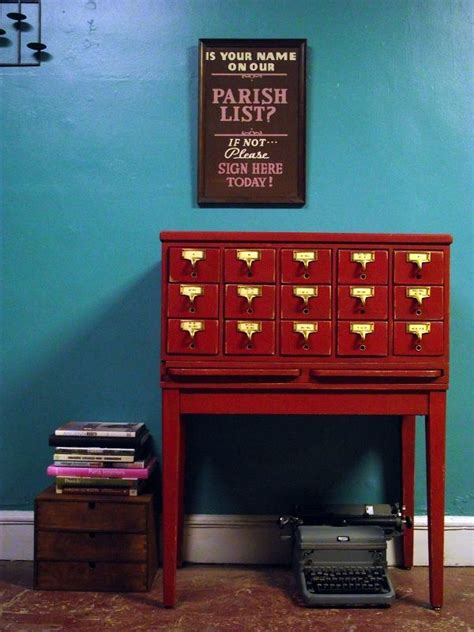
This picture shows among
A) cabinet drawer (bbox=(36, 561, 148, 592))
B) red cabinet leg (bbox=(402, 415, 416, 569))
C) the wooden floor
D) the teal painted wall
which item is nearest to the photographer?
the wooden floor

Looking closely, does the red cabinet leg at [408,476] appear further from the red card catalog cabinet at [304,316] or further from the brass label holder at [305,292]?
the brass label holder at [305,292]

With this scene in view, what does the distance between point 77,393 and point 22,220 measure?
2.61 feet

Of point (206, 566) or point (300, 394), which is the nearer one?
point (300, 394)

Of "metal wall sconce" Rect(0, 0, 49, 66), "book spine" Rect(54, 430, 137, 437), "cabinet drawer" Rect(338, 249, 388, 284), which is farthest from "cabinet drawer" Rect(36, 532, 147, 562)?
"metal wall sconce" Rect(0, 0, 49, 66)

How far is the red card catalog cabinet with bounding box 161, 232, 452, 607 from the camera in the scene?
234 cm

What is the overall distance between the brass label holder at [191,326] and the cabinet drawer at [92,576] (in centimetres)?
94

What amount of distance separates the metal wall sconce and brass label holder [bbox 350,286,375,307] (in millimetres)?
1744

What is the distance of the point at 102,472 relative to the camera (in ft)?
8.59

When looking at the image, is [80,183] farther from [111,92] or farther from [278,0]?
[278,0]

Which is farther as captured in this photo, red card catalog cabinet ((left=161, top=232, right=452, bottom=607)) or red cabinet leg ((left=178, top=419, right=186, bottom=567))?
red cabinet leg ((left=178, top=419, right=186, bottom=567))

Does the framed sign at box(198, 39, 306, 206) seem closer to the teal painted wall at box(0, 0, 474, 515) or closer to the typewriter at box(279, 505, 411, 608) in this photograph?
the teal painted wall at box(0, 0, 474, 515)

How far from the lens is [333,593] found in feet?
7.97

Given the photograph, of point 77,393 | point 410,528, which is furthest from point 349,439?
point 77,393

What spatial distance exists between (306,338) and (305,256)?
0.29 metres
